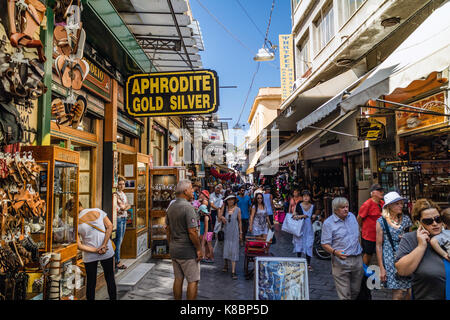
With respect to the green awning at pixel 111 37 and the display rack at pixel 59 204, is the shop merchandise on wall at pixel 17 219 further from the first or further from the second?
the green awning at pixel 111 37

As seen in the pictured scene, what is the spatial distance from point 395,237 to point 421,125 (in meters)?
3.95

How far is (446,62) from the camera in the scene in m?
4.29

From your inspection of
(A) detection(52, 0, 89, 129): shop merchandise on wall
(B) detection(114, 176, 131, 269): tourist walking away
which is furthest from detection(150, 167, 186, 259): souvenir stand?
(A) detection(52, 0, 89, 129): shop merchandise on wall

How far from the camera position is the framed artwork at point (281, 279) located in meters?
3.29

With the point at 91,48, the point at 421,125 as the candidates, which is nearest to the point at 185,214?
the point at 91,48

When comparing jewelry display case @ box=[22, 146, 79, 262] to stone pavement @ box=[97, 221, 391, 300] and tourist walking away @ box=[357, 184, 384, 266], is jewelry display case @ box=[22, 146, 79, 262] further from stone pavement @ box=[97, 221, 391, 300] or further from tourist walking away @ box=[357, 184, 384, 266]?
tourist walking away @ box=[357, 184, 384, 266]

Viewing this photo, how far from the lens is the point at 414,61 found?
4.71 meters

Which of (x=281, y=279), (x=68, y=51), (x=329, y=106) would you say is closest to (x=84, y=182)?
(x=68, y=51)

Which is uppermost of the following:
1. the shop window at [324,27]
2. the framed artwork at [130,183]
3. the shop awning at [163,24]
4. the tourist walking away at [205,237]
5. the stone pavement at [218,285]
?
the shop window at [324,27]

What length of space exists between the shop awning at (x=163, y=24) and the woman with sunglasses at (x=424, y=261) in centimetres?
559

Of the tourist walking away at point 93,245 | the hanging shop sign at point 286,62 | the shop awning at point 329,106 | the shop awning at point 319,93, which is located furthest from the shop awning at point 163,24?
the hanging shop sign at point 286,62

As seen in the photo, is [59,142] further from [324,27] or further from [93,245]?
[324,27]

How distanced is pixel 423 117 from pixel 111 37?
682 cm
